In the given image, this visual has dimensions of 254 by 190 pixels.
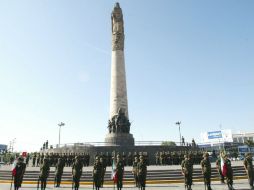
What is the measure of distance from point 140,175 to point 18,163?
21.6ft

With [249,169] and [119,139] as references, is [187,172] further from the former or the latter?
[119,139]

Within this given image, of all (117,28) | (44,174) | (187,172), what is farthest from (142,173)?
(117,28)

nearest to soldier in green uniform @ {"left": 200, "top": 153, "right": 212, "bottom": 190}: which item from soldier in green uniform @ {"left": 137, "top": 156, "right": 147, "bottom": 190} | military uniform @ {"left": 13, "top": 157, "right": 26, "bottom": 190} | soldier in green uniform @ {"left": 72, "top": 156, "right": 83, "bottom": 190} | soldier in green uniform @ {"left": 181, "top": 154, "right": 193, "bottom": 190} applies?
soldier in green uniform @ {"left": 181, "top": 154, "right": 193, "bottom": 190}

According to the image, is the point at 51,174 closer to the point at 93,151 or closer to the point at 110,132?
the point at 93,151

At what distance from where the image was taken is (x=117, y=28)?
3847cm

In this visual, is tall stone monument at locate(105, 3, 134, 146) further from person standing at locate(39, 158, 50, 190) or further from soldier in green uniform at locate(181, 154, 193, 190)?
soldier in green uniform at locate(181, 154, 193, 190)

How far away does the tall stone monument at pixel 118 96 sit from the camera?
3241 centimetres

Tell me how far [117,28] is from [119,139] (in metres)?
18.0

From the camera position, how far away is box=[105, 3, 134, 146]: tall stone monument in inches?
1276

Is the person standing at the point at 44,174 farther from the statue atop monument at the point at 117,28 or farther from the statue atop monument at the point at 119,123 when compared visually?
the statue atop monument at the point at 117,28

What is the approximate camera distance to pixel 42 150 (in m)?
35.7

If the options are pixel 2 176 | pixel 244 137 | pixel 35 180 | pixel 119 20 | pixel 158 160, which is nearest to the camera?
pixel 35 180

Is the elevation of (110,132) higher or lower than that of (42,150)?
higher

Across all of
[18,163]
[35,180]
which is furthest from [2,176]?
[18,163]
